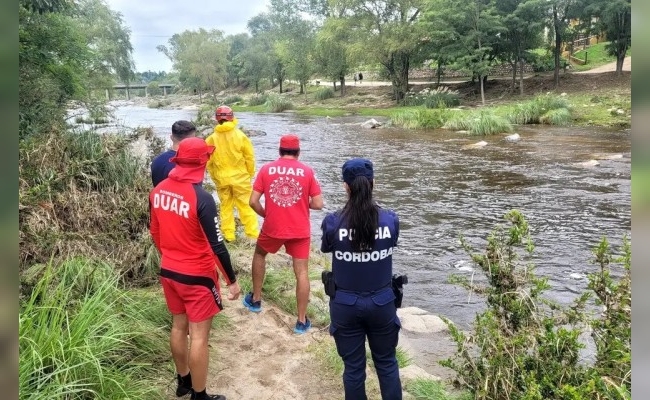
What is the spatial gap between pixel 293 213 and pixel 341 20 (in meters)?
40.7

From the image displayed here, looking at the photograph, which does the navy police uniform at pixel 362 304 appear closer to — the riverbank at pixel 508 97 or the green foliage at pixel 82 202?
the green foliage at pixel 82 202

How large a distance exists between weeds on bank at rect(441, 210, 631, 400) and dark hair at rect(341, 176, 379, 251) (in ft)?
3.03

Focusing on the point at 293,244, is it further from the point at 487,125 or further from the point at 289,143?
the point at 487,125

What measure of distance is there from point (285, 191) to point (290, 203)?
12 centimetres

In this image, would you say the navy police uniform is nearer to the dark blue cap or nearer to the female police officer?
the female police officer

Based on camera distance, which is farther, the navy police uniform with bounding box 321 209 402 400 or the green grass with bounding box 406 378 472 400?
the green grass with bounding box 406 378 472 400

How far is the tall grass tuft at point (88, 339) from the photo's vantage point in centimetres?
305

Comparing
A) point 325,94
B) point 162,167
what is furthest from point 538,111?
point 325,94

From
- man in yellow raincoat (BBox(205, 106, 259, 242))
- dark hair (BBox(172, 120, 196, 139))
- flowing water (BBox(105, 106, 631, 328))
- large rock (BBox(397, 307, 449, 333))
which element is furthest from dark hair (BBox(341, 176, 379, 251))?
flowing water (BBox(105, 106, 631, 328))

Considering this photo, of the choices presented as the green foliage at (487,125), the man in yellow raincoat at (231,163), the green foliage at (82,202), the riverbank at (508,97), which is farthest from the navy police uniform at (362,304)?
the green foliage at (487,125)

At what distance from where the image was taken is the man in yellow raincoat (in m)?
6.03

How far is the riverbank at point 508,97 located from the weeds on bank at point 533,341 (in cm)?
1516
